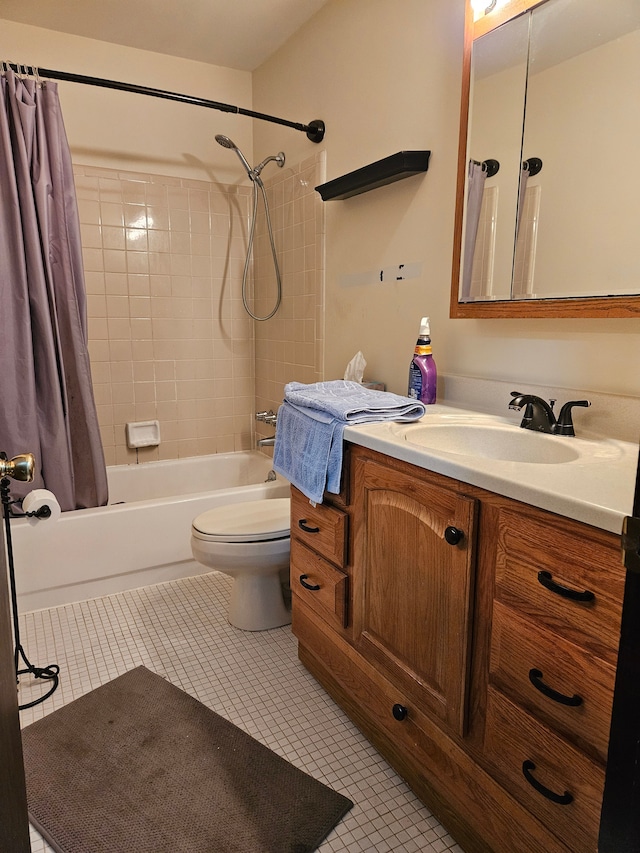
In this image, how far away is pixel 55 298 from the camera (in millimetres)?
2230

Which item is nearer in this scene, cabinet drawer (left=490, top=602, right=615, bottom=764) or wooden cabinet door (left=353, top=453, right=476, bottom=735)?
cabinet drawer (left=490, top=602, right=615, bottom=764)

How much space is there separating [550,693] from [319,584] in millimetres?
784

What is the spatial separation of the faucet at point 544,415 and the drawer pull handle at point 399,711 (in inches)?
28.6

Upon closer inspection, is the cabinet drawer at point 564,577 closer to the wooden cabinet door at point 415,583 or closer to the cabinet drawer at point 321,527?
the wooden cabinet door at point 415,583

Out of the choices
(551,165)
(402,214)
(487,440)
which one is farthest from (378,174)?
(487,440)

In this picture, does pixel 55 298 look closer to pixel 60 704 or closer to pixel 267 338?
pixel 267 338

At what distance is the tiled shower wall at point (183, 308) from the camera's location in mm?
2645

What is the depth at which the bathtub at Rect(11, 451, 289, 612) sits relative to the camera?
207 centimetres

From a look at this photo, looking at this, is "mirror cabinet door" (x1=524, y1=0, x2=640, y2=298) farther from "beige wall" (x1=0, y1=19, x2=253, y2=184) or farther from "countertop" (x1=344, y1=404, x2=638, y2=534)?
"beige wall" (x1=0, y1=19, x2=253, y2=184)

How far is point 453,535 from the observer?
1.05 meters

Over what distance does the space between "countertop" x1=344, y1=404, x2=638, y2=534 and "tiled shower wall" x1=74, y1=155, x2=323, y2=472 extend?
1364mm

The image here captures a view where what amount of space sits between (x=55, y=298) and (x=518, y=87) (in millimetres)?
1816

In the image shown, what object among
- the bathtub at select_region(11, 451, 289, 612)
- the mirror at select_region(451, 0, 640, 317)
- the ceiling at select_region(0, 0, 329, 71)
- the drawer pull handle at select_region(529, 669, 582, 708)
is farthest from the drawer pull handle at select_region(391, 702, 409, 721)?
the ceiling at select_region(0, 0, 329, 71)

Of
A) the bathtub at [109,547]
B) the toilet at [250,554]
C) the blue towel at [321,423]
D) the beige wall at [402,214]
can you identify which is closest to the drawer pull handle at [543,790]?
the blue towel at [321,423]
